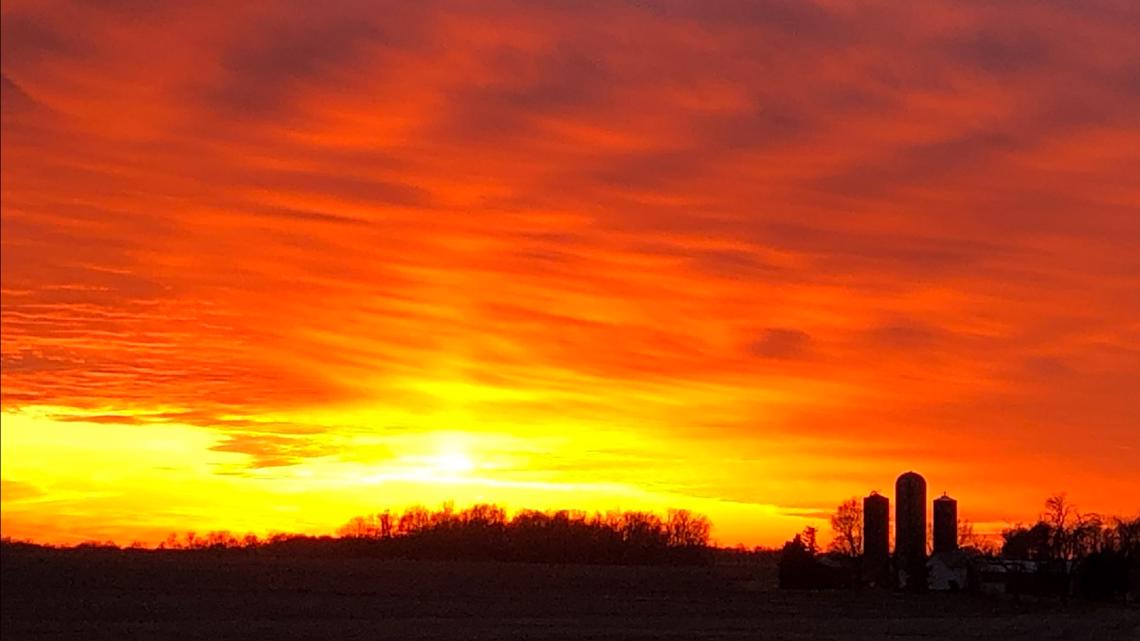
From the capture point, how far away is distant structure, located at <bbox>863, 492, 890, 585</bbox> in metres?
85.0

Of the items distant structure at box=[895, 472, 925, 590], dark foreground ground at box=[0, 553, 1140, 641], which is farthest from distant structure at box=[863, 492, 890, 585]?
dark foreground ground at box=[0, 553, 1140, 641]

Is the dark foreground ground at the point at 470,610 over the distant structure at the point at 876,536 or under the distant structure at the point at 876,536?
under

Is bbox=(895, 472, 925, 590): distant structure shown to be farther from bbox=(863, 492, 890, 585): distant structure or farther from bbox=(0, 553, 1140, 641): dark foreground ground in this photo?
bbox=(0, 553, 1140, 641): dark foreground ground

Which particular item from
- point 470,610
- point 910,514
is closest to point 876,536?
point 910,514

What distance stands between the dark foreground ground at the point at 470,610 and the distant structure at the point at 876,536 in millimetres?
7068

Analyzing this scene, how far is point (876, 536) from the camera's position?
89625 mm

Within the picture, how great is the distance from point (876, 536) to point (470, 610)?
42230 millimetres

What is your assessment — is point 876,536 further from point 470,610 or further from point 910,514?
point 470,610

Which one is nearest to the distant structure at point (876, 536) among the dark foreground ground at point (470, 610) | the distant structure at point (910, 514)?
the distant structure at point (910, 514)

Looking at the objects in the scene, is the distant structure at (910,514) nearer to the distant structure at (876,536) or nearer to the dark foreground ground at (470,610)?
the distant structure at (876,536)

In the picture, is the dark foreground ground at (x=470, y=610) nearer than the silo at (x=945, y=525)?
Yes

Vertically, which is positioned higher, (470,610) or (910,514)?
(910,514)

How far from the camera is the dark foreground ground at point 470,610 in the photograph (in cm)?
4138

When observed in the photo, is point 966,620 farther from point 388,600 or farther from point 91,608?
point 91,608
